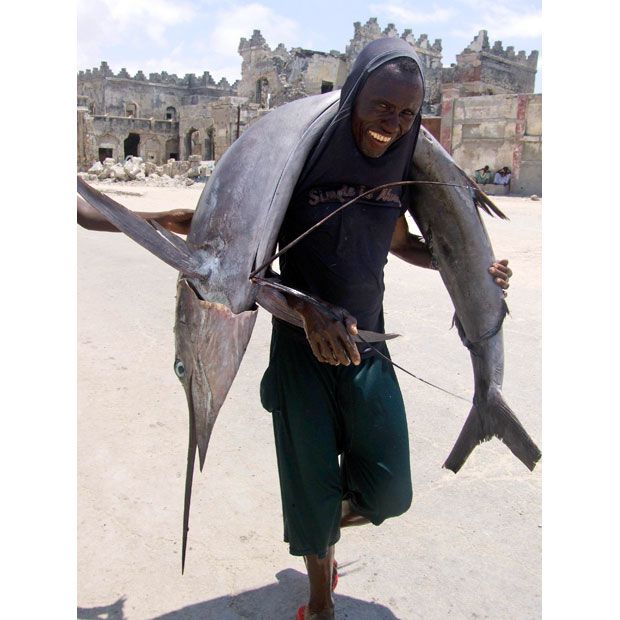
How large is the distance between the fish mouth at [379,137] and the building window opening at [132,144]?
1678 inches

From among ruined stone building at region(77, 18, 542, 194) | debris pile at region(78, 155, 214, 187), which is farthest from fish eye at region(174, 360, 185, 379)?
debris pile at region(78, 155, 214, 187)

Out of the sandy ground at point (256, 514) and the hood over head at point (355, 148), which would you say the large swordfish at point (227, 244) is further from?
the sandy ground at point (256, 514)

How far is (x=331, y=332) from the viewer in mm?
1605

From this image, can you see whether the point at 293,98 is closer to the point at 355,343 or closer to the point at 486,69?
the point at 486,69

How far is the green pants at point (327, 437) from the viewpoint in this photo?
2.00 metres

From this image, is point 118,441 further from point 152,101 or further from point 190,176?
point 152,101

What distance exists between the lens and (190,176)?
28594 mm

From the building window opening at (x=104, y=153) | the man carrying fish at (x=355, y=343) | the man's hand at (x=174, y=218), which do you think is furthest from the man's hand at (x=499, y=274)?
the building window opening at (x=104, y=153)

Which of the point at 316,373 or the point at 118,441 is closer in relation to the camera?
the point at 316,373

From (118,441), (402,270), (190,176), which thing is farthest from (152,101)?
(118,441)

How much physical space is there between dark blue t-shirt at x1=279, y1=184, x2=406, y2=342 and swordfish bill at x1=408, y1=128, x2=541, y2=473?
0.18 metres

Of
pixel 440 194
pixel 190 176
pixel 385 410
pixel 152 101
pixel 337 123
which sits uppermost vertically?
pixel 152 101

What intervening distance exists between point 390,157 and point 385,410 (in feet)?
2.48

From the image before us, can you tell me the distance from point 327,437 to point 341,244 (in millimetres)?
575
